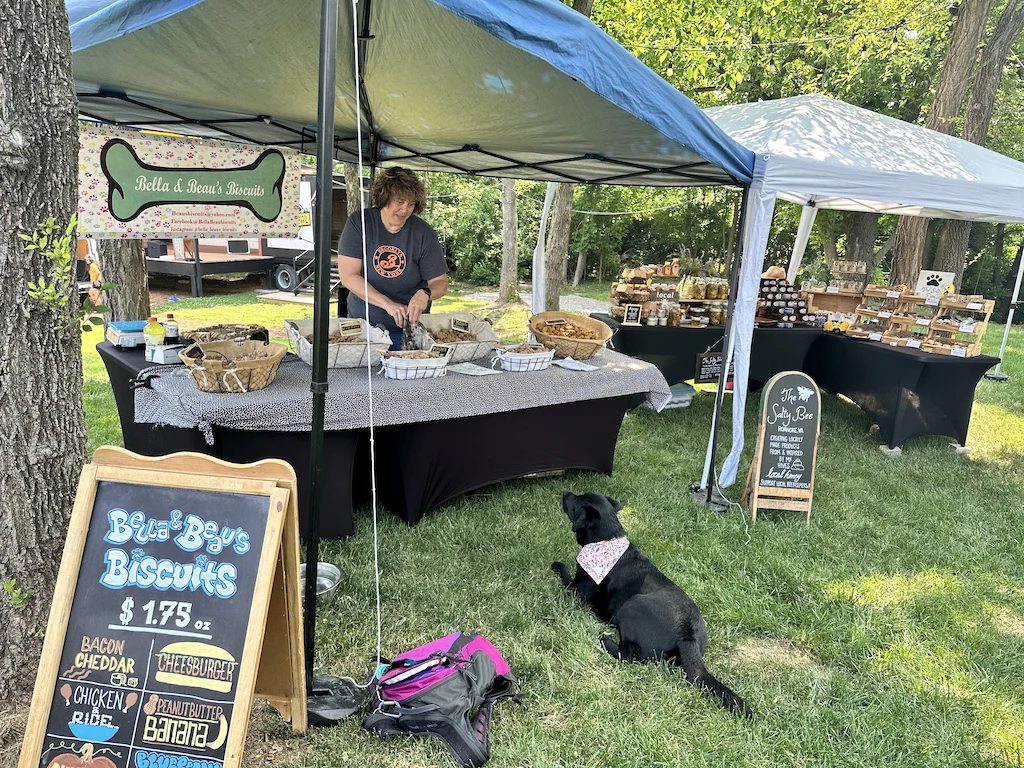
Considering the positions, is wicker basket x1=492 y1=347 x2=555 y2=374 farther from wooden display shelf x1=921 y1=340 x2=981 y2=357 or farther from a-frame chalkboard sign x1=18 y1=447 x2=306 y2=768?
wooden display shelf x1=921 y1=340 x2=981 y2=357

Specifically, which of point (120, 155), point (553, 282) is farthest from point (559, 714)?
point (553, 282)

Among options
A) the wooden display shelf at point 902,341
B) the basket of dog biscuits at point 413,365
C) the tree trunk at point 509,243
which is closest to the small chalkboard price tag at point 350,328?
the basket of dog biscuits at point 413,365

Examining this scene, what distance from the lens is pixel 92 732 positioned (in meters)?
1.76

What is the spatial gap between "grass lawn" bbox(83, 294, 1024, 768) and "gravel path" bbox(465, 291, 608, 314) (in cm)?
873

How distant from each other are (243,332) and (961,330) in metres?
5.48

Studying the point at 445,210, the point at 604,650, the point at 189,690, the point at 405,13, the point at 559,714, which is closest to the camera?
the point at 189,690

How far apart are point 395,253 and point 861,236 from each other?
15249 millimetres

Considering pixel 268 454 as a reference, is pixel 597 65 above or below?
above

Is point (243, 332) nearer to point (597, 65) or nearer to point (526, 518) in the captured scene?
point (526, 518)

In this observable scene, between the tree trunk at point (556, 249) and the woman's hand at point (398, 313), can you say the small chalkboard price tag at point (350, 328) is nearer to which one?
the woman's hand at point (398, 313)

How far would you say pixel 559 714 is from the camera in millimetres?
2473

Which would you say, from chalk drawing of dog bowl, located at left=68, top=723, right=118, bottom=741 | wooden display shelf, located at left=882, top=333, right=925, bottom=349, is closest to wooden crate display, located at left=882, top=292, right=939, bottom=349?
wooden display shelf, located at left=882, top=333, right=925, bottom=349

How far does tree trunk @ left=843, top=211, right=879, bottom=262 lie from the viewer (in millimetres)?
16000

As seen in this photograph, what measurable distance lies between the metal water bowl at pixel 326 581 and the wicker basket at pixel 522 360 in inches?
59.1
